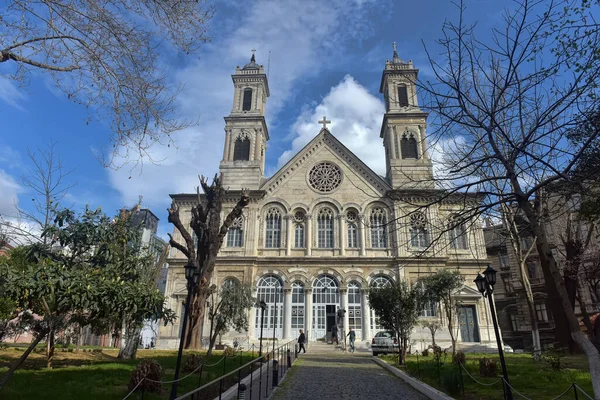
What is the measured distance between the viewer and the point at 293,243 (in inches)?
1232

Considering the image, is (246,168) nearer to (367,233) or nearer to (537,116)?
(367,233)

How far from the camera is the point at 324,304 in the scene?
95.9 ft

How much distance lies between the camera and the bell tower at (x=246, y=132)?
111 feet

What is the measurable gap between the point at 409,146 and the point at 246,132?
14840mm

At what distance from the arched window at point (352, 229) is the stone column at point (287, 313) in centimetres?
614

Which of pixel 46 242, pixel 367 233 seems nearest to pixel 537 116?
pixel 46 242

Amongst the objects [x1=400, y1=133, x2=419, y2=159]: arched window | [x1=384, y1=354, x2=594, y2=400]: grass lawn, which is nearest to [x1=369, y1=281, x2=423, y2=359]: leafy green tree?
[x1=384, y1=354, x2=594, y2=400]: grass lawn

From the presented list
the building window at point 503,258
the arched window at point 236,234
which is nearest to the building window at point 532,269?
the building window at point 503,258

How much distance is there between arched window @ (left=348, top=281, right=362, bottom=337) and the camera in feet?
93.2

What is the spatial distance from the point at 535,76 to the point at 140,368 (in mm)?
11240

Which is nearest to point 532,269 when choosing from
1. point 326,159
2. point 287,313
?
point 326,159

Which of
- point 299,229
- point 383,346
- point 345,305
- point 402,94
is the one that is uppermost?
point 402,94

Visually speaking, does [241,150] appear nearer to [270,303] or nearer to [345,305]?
[270,303]

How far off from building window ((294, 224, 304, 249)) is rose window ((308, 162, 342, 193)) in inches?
142
